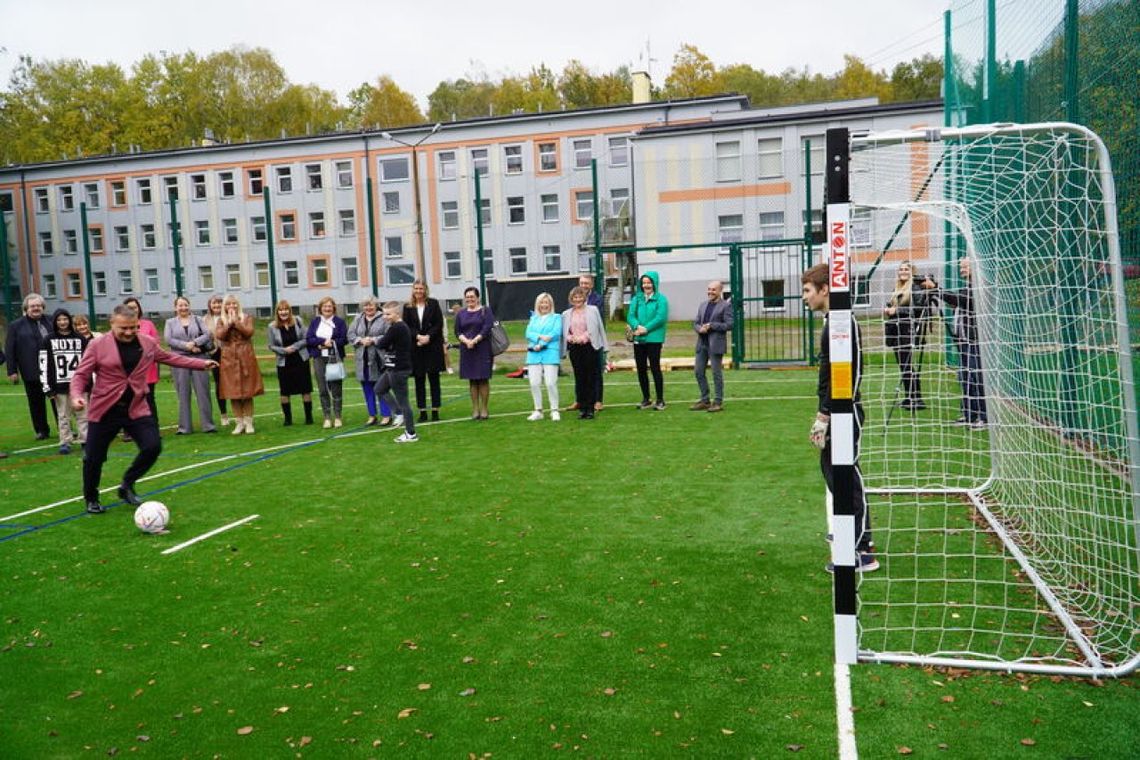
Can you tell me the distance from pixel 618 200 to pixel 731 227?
7.42 m

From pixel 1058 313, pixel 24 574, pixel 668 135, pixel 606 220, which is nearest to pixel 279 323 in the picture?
pixel 24 574

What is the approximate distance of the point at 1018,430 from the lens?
626 centimetres

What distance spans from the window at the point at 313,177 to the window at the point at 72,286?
19.8 m

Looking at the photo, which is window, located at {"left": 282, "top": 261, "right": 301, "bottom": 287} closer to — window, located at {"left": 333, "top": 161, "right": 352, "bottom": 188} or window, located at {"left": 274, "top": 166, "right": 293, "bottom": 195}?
window, located at {"left": 333, "top": 161, "right": 352, "bottom": 188}

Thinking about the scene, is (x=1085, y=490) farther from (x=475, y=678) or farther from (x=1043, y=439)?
(x=475, y=678)

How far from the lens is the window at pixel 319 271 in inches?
957

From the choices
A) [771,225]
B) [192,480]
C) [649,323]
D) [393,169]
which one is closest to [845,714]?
[192,480]

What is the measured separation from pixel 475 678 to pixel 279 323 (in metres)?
8.86

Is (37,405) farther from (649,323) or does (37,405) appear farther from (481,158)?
(481,158)

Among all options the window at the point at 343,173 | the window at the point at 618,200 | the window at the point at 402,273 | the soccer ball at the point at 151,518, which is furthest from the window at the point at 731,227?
the window at the point at 343,173

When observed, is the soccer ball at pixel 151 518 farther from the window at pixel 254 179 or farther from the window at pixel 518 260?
the window at pixel 254 179

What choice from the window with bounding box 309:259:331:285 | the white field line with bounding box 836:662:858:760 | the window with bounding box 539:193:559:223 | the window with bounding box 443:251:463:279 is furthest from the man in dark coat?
the window with bounding box 443:251:463:279

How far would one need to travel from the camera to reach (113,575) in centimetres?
620

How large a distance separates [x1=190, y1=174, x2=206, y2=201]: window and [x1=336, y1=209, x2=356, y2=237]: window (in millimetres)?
21798
